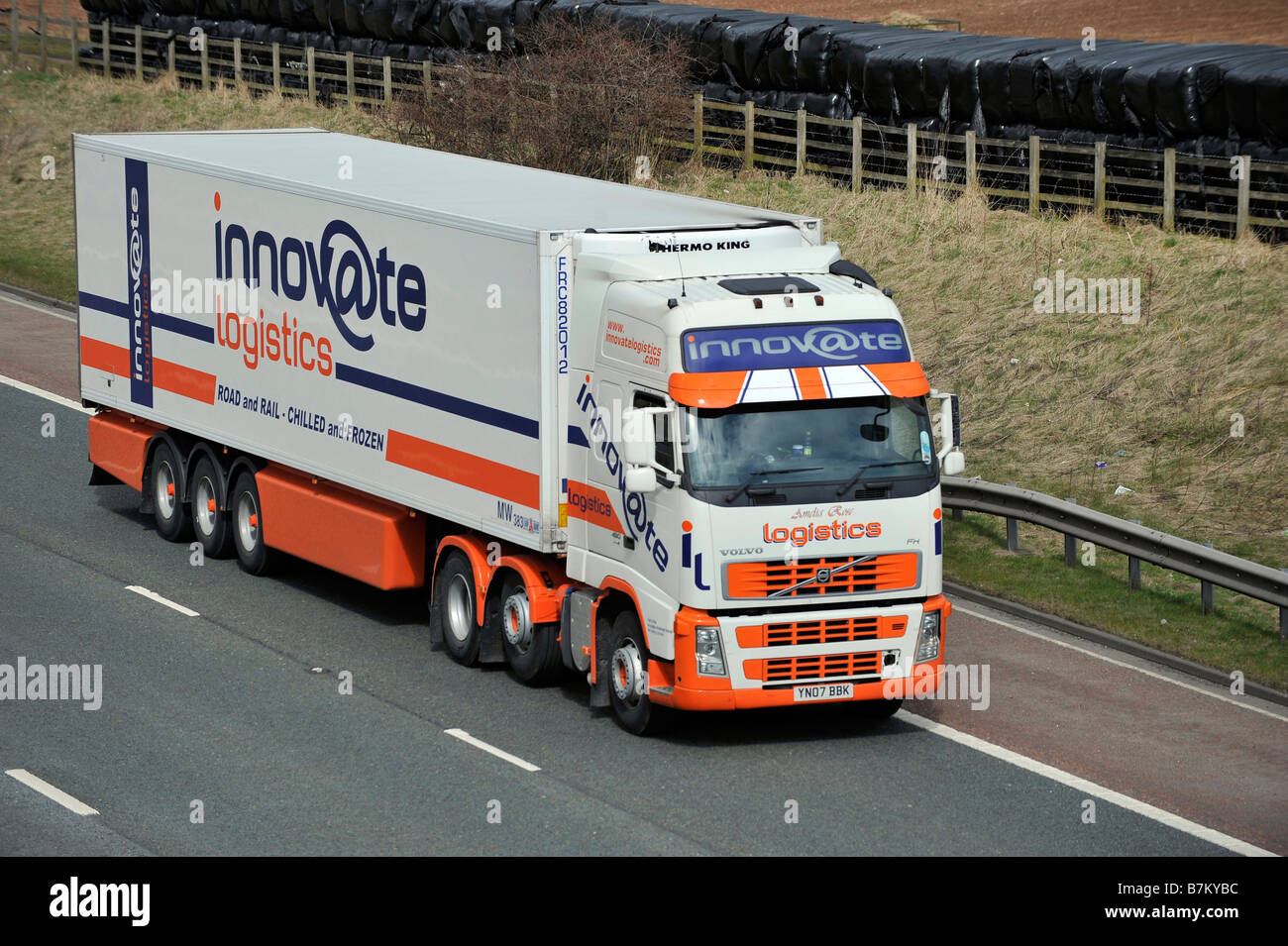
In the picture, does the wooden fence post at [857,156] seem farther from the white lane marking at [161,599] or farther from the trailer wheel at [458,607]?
the trailer wheel at [458,607]

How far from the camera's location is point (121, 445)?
21.0m

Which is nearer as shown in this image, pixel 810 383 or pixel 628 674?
pixel 810 383

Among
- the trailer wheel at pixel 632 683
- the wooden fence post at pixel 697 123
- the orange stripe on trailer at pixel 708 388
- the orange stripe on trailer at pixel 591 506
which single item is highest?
the wooden fence post at pixel 697 123

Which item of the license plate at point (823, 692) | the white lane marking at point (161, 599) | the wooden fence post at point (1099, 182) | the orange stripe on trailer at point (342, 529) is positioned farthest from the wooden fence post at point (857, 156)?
the license plate at point (823, 692)

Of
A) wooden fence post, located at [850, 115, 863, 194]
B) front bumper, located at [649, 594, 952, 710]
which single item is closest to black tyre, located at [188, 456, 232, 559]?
front bumper, located at [649, 594, 952, 710]

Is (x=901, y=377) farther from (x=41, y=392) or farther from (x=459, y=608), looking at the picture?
(x=41, y=392)

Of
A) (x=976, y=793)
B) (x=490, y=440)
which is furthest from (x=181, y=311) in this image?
(x=976, y=793)

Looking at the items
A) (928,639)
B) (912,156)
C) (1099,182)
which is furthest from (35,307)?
(928,639)

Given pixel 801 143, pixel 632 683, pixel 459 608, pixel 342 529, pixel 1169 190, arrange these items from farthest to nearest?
1. pixel 801 143
2. pixel 1169 190
3. pixel 342 529
4. pixel 459 608
5. pixel 632 683

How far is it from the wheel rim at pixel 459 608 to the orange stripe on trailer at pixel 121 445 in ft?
18.9

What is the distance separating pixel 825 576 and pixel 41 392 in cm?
1569

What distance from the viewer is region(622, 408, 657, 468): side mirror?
44.5ft

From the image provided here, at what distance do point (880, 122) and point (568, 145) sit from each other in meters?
5.41

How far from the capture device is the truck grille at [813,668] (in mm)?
13867
